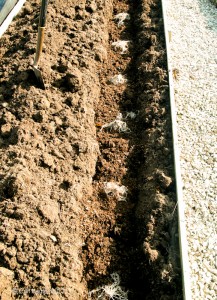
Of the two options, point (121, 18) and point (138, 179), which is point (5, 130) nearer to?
point (138, 179)

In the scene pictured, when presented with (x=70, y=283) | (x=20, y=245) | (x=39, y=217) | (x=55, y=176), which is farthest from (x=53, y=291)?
(x=55, y=176)

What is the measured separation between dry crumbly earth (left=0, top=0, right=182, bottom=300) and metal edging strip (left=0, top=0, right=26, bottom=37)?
10 cm

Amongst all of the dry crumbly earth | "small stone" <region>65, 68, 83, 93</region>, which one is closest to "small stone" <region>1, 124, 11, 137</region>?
the dry crumbly earth

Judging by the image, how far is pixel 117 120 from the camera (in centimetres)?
511

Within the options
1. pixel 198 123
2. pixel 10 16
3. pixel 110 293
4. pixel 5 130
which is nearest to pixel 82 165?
pixel 5 130

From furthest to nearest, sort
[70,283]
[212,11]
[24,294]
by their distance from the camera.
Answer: [212,11], [70,283], [24,294]

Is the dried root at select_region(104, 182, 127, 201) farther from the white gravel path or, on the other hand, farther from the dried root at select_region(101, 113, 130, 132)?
the dried root at select_region(101, 113, 130, 132)

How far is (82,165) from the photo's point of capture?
14.3 feet

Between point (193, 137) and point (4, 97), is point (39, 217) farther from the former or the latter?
point (193, 137)

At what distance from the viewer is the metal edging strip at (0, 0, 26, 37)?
5.91 meters

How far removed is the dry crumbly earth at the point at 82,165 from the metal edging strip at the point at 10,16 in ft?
0.33

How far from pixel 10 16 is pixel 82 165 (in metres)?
3.57

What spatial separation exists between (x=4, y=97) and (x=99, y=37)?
2267 mm

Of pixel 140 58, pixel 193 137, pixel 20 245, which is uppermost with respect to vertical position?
pixel 140 58
